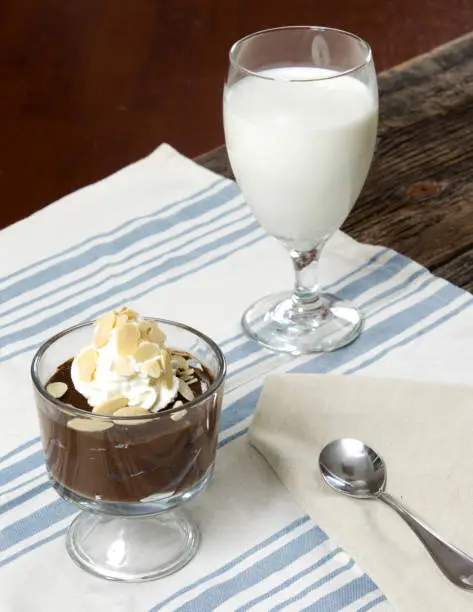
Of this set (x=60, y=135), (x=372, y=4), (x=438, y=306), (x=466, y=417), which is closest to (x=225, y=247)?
(x=438, y=306)

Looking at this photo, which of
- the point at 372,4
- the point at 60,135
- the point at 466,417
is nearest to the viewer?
the point at 466,417

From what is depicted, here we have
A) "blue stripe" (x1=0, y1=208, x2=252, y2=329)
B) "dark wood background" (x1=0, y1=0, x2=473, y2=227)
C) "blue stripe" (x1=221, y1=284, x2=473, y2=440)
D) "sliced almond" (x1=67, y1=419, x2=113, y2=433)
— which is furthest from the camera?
"dark wood background" (x1=0, y1=0, x2=473, y2=227)

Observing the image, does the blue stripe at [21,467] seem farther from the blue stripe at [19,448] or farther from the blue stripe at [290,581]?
the blue stripe at [290,581]

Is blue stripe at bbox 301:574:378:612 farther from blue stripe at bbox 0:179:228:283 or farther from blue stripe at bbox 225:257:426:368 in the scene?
blue stripe at bbox 0:179:228:283

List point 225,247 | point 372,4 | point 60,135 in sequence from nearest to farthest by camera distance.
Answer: point 225,247 → point 60,135 → point 372,4

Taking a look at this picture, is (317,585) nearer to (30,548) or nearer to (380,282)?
(30,548)

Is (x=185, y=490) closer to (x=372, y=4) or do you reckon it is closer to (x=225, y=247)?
(x=225, y=247)

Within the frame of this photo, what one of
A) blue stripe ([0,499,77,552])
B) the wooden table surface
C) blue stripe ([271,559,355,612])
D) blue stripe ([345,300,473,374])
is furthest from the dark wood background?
blue stripe ([271,559,355,612])
